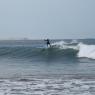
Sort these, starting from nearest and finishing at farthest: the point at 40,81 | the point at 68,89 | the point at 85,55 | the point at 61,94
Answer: the point at 61,94, the point at 68,89, the point at 40,81, the point at 85,55

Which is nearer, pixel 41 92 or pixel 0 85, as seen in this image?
pixel 41 92

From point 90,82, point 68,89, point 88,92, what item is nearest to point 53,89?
point 68,89

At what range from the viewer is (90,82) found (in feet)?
44.4

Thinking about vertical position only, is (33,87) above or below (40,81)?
below

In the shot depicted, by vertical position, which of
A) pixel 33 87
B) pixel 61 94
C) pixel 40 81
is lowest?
pixel 61 94

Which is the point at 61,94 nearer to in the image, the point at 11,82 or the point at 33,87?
the point at 33,87

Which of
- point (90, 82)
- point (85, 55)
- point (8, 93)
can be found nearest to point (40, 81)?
point (90, 82)

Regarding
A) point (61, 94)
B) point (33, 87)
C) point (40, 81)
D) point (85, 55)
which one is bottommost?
point (61, 94)

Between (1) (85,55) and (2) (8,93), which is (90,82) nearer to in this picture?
(2) (8,93)

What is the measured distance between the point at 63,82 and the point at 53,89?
167 cm

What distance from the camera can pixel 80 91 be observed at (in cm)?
1151

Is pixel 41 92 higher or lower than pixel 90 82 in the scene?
lower

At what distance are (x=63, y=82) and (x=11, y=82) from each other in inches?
83.9

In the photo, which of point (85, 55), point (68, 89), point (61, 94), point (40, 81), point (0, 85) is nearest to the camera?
point (61, 94)
